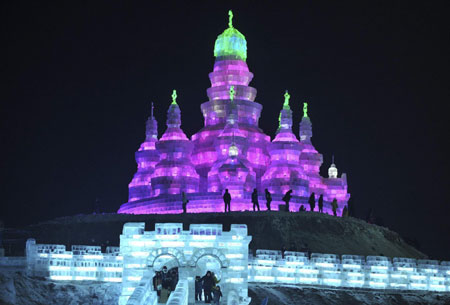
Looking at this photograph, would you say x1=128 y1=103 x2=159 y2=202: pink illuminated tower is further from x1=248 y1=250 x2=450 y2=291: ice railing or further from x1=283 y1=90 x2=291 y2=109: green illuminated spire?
x1=248 y1=250 x2=450 y2=291: ice railing

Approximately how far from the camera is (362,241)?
68625mm

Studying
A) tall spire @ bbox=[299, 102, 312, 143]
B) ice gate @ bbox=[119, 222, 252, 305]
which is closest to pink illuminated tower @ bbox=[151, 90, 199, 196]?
tall spire @ bbox=[299, 102, 312, 143]

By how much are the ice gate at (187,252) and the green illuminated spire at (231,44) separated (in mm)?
Answer: 47040

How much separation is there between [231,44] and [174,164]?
1376 cm

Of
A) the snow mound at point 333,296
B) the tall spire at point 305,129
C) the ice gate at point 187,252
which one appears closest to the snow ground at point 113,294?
the snow mound at point 333,296

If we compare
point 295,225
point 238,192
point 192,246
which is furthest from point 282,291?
point 238,192

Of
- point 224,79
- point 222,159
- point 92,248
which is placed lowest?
point 92,248

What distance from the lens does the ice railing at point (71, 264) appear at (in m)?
48.9

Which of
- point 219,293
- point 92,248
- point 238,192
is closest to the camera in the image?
point 219,293

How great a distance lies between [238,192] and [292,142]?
27.2 ft

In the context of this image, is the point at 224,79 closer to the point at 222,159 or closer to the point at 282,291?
the point at 222,159

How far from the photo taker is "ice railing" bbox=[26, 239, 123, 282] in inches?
1925

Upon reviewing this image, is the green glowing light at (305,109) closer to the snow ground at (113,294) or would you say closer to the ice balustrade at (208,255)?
the ice balustrade at (208,255)

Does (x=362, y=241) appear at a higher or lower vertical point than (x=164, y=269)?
higher
